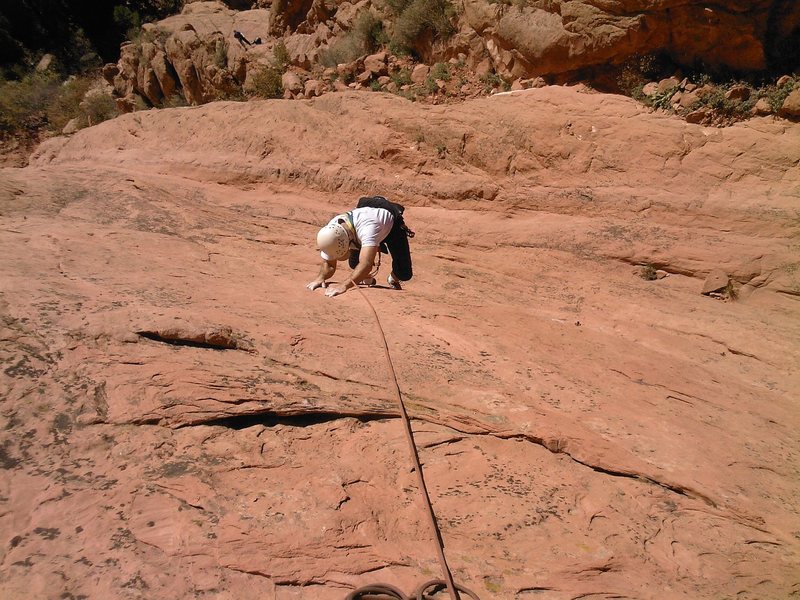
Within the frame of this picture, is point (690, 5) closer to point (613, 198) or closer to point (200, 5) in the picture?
point (613, 198)

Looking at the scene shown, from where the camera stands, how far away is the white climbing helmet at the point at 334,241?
4715 millimetres

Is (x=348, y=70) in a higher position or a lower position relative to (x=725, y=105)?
higher

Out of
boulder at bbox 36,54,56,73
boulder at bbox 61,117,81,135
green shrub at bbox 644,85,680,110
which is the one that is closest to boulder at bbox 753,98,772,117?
green shrub at bbox 644,85,680,110

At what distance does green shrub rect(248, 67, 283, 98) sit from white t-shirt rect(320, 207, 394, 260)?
6711 mm

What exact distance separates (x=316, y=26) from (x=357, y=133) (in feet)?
23.5

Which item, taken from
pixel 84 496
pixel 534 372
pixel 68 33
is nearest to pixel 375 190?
pixel 534 372

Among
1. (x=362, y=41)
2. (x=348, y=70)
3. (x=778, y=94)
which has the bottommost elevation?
(x=778, y=94)

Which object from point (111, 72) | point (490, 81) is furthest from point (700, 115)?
point (111, 72)

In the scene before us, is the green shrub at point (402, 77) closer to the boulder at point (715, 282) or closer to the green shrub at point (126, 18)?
the boulder at point (715, 282)

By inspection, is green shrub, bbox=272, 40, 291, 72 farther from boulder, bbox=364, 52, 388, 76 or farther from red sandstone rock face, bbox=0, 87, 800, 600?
red sandstone rock face, bbox=0, 87, 800, 600

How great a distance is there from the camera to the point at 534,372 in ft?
11.2

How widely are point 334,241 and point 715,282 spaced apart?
375 cm

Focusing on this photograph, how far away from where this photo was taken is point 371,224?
4.90 m

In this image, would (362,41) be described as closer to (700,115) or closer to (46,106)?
(700,115)
